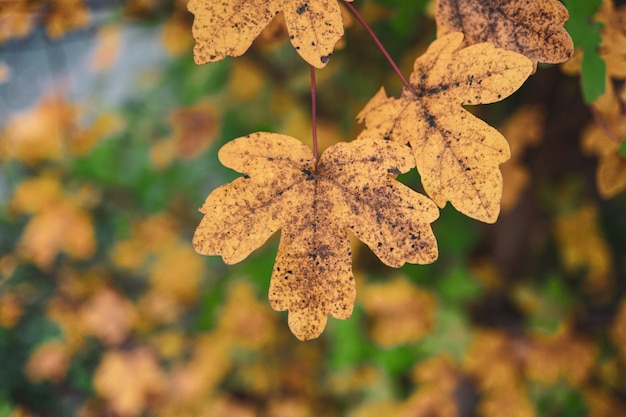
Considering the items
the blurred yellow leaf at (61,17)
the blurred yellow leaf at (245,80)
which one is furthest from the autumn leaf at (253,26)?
the blurred yellow leaf at (245,80)

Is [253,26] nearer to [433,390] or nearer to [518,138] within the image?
Result: [518,138]

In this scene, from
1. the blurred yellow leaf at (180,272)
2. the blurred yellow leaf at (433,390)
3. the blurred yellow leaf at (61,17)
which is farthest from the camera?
the blurred yellow leaf at (180,272)

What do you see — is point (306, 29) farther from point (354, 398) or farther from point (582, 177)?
point (354, 398)

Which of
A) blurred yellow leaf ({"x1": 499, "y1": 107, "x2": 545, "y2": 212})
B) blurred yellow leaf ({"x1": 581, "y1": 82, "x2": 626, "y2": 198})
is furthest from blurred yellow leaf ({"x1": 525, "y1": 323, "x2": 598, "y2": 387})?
blurred yellow leaf ({"x1": 581, "y1": 82, "x2": 626, "y2": 198})

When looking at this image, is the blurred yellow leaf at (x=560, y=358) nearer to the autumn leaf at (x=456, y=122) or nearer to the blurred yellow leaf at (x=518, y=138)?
the blurred yellow leaf at (x=518, y=138)

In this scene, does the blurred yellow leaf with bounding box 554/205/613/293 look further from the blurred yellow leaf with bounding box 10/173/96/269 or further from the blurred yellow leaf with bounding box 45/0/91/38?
the blurred yellow leaf with bounding box 10/173/96/269
